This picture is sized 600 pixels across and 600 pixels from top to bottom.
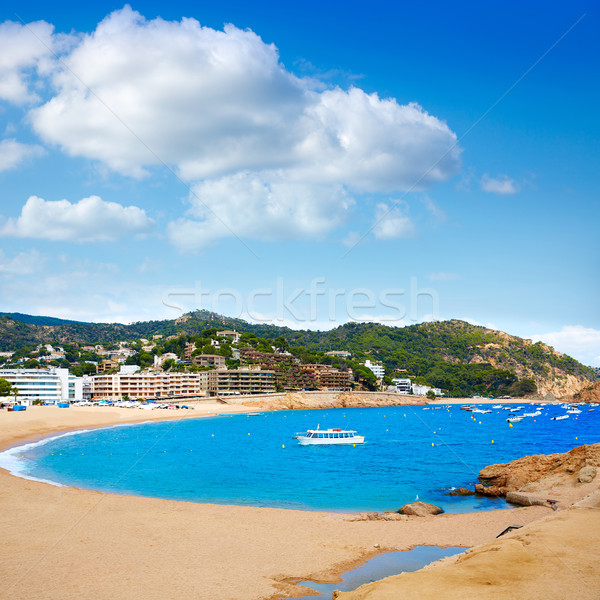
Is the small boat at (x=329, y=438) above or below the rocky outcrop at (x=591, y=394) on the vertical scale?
above

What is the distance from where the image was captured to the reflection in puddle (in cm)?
1484

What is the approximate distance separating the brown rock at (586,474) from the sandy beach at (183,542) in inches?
147

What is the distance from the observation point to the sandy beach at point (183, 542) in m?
14.4

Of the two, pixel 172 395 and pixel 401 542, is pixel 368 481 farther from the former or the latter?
pixel 172 395

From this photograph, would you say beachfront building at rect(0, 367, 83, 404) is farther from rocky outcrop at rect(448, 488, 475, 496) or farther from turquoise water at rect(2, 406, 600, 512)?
rocky outcrop at rect(448, 488, 475, 496)

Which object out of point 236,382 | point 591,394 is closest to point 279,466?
point 236,382

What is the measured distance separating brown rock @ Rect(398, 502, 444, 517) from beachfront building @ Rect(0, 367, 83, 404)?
104963 mm

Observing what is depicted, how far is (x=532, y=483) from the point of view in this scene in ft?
89.7

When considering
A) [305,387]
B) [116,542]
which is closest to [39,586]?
[116,542]

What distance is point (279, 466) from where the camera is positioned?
41.6 m

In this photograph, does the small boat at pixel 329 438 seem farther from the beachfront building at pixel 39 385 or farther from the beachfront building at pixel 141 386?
the beachfront building at pixel 141 386

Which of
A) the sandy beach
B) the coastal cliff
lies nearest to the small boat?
the sandy beach

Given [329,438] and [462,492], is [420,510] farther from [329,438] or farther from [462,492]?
[329,438]

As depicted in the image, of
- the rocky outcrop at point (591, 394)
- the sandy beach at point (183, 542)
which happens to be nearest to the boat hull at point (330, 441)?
the sandy beach at point (183, 542)
